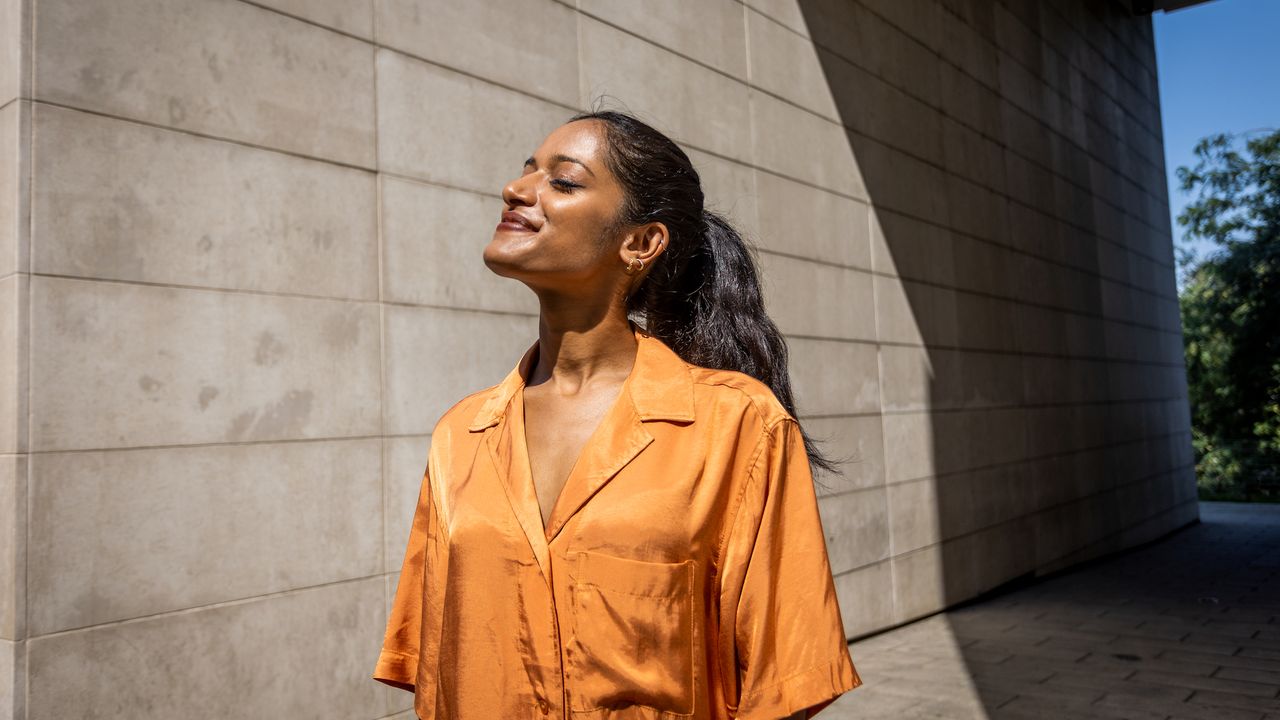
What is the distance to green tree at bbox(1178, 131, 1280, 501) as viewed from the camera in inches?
778

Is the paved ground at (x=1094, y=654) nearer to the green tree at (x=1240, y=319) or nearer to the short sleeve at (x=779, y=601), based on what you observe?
the short sleeve at (x=779, y=601)

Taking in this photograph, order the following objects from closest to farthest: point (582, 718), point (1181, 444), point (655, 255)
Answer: point (582, 718) → point (655, 255) → point (1181, 444)

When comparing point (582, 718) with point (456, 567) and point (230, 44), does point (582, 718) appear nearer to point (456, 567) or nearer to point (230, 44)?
point (456, 567)

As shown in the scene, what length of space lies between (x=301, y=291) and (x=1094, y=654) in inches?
202

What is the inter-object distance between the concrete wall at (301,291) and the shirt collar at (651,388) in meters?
1.74

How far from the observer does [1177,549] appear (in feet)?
36.3

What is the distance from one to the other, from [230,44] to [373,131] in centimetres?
62

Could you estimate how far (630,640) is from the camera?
1549 millimetres

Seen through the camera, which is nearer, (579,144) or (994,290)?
(579,144)

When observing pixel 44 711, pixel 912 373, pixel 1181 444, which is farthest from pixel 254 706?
pixel 1181 444

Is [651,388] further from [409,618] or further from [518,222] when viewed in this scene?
[409,618]

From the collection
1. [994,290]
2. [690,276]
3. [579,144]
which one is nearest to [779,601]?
[690,276]

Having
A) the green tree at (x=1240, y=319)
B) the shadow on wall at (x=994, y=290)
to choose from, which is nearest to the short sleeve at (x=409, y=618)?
the shadow on wall at (x=994, y=290)

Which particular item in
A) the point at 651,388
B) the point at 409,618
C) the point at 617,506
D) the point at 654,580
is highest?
the point at 651,388
